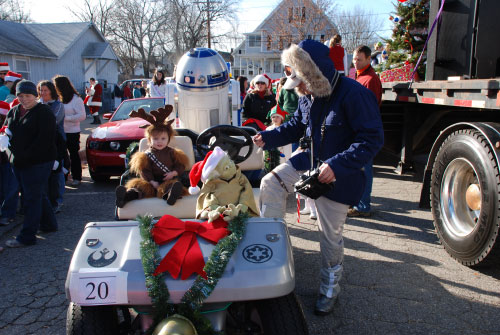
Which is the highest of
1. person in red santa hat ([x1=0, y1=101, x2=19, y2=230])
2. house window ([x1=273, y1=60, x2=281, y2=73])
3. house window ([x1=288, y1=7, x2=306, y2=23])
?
house window ([x1=288, y1=7, x2=306, y2=23])

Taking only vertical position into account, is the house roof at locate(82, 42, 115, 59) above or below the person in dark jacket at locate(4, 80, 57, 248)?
above

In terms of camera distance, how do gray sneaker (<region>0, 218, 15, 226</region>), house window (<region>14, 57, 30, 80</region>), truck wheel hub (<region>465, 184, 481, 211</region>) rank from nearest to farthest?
truck wheel hub (<region>465, 184, 481, 211</region>)
gray sneaker (<region>0, 218, 15, 226</region>)
house window (<region>14, 57, 30, 80</region>)

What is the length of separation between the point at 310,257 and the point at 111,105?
A: 22.6m

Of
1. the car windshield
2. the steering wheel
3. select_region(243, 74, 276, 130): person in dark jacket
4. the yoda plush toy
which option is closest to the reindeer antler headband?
the steering wheel

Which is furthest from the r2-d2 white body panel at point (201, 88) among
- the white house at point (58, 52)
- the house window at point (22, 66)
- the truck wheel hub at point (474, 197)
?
the house window at point (22, 66)

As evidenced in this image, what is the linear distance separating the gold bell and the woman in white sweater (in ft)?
18.6

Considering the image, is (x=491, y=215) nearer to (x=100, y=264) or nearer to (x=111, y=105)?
(x=100, y=264)

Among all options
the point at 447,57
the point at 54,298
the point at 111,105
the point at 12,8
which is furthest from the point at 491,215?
the point at 12,8

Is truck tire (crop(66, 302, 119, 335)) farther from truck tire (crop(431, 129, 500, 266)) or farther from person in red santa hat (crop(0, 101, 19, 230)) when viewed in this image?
person in red santa hat (crop(0, 101, 19, 230))

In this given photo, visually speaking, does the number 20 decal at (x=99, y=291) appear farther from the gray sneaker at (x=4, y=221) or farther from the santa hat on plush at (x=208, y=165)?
the gray sneaker at (x=4, y=221)

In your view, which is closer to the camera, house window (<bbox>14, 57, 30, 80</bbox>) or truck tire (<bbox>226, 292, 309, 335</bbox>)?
truck tire (<bbox>226, 292, 309, 335</bbox>)

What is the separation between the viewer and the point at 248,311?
2.33m

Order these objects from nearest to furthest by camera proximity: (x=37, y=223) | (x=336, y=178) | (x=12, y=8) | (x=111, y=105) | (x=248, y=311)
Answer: (x=248, y=311)
(x=336, y=178)
(x=37, y=223)
(x=111, y=105)
(x=12, y=8)

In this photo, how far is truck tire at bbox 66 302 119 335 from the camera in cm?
209
